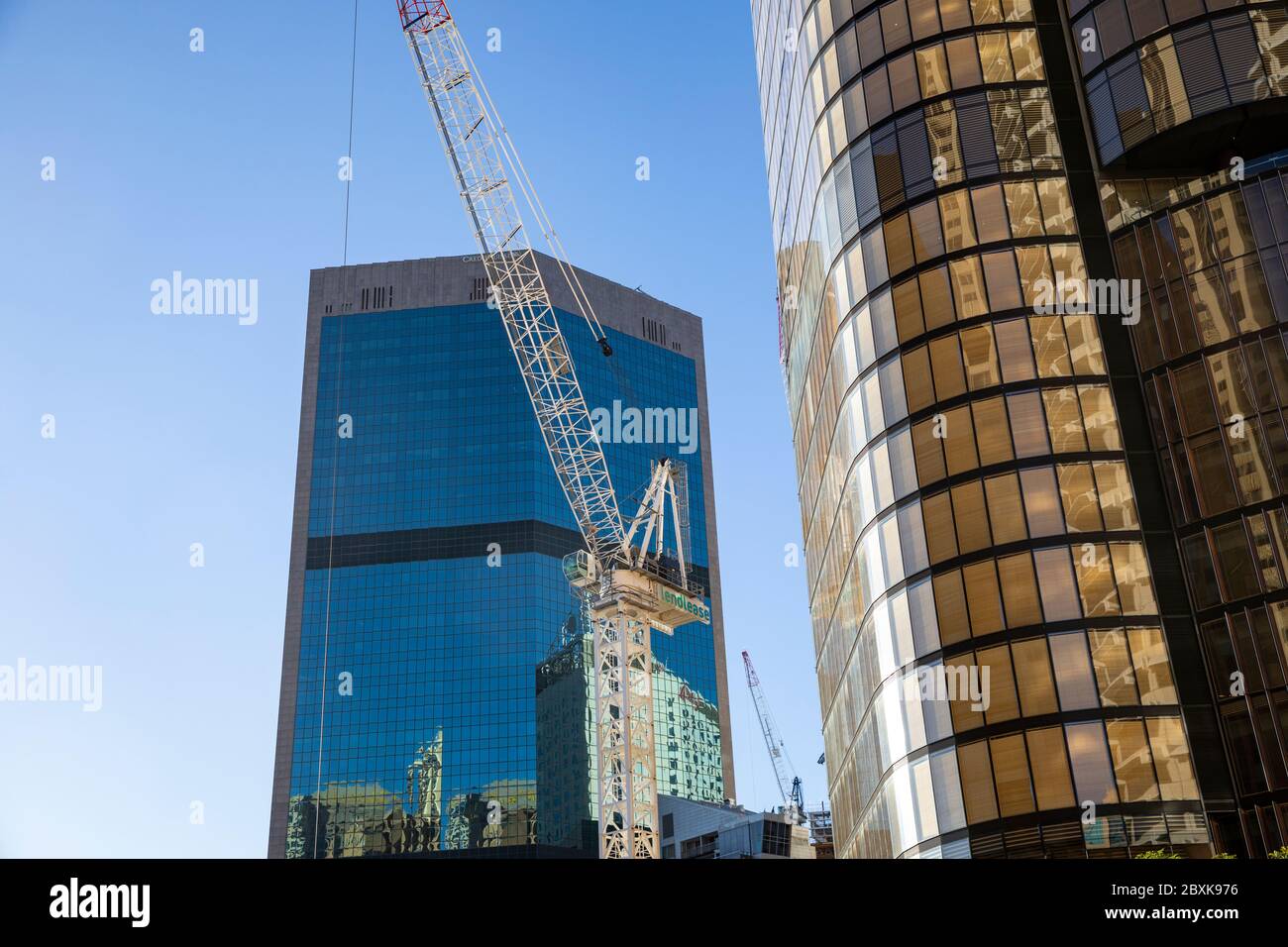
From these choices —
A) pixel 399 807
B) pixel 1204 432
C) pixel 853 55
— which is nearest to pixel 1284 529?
pixel 1204 432

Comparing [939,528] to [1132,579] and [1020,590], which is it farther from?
[1132,579]

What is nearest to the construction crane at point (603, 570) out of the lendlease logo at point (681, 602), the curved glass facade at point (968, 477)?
the lendlease logo at point (681, 602)

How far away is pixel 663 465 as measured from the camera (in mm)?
135375

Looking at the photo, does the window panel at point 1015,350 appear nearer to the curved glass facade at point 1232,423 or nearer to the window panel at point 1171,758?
the curved glass facade at point 1232,423

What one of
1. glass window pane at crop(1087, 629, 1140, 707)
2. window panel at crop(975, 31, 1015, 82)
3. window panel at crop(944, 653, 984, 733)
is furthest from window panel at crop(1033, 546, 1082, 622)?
window panel at crop(975, 31, 1015, 82)

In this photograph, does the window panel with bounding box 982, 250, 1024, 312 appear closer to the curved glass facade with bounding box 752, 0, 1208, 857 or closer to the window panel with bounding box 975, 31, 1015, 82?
the curved glass facade with bounding box 752, 0, 1208, 857

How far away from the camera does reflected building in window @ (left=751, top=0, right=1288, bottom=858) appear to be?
52812 mm
